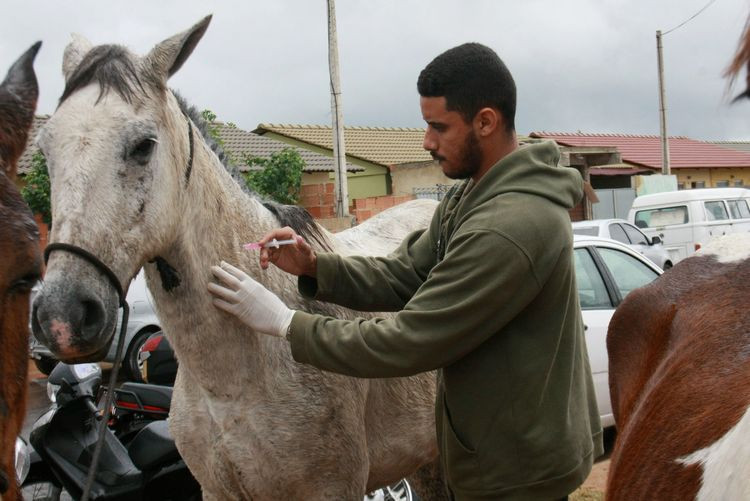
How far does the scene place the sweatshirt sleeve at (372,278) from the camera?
2.77 metres

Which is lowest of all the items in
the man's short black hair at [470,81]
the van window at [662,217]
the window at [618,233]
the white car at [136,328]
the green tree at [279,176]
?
the white car at [136,328]

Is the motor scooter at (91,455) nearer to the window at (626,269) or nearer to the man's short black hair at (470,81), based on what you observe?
the man's short black hair at (470,81)

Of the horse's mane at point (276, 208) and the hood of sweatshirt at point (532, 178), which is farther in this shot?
the horse's mane at point (276, 208)

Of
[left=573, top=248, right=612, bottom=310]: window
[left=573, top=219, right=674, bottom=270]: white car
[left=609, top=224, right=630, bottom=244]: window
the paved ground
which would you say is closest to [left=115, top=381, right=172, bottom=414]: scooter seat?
the paved ground

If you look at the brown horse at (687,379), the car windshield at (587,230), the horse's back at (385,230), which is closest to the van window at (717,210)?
the car windshield at (587,230)

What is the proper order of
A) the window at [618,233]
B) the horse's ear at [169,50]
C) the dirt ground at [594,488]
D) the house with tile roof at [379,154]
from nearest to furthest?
the horse's ear at [169,50] < the dirt ground at [594,488] < the window at [618,233] < the house with tile roof at [379,154]

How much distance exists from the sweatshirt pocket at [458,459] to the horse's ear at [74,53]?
169cm

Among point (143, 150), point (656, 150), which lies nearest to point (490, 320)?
point (143, 150)

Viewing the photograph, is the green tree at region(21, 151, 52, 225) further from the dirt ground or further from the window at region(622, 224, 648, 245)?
the window at region(622, 224, 648, 245)

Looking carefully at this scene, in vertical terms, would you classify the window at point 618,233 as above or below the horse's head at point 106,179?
below

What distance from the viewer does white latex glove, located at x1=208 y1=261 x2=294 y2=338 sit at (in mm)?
2357

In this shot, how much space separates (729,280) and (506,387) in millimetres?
1266

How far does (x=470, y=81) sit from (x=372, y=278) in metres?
0.90

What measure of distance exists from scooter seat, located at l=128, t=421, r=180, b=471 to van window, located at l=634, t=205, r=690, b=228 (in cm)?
1655
